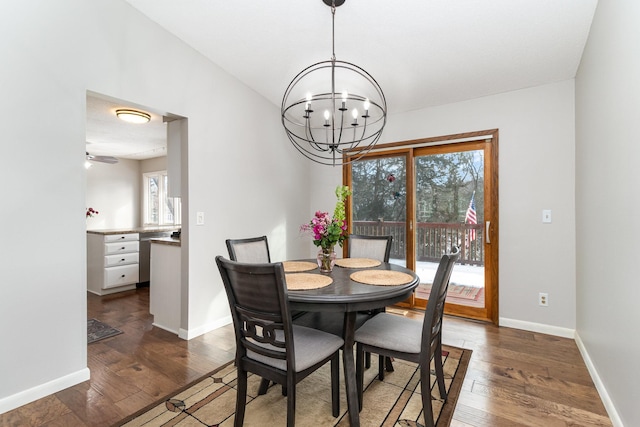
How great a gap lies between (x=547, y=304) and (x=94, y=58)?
4.27 m

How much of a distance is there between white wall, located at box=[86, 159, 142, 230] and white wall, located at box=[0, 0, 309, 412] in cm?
439

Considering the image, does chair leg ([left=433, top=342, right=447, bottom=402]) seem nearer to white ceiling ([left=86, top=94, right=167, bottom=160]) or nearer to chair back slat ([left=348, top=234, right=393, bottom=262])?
chair back slat ([left=348, top=234, right=393, bottom=262])

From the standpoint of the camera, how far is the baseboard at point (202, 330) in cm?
286

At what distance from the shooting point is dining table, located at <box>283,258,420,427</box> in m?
1.59

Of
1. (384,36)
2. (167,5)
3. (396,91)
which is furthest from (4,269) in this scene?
(396,91)

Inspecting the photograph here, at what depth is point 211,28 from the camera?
2.64 m

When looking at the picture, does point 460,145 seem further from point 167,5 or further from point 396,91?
point 167,5

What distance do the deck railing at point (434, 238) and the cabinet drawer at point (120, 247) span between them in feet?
10.6

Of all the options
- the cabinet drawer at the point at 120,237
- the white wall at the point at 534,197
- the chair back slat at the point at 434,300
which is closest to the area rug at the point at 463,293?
the white wall at the point at 534,197

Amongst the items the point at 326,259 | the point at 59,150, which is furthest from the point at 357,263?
the point at 59,150

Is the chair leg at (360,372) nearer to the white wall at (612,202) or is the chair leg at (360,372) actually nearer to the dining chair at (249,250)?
the dining chair at (249,250)

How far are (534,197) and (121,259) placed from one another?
16.7 feet

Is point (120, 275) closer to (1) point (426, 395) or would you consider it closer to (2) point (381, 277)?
(2) point (381, 277)

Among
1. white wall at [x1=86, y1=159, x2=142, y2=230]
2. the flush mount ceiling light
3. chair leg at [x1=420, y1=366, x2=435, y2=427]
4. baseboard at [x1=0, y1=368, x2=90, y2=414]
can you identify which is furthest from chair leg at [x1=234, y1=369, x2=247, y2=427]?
white wall at [x1=86, y1=159, x2=142, y2=230]
